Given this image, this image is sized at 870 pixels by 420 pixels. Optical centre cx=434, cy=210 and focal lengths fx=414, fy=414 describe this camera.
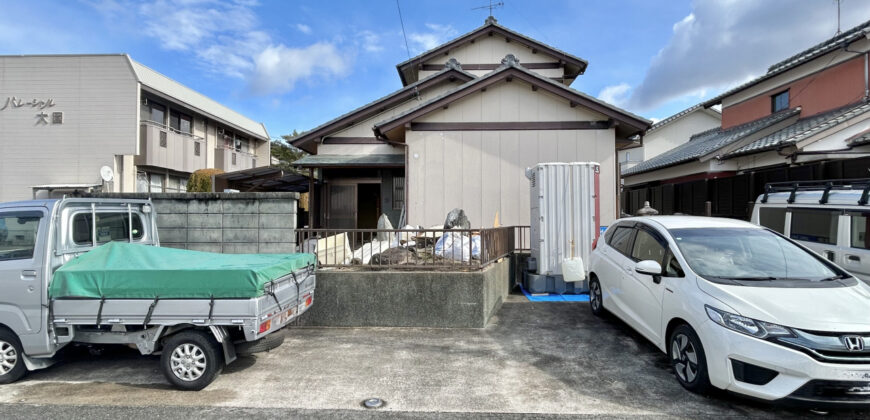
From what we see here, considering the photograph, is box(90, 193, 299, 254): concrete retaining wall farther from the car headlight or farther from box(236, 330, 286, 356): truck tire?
the car headlight

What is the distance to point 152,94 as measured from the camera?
51.2ft

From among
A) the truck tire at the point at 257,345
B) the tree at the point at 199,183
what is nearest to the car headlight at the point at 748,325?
the truck tire at the point at 257,345

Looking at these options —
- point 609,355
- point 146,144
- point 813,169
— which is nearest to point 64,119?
point 146,144

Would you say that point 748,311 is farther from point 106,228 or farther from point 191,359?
point 106,228

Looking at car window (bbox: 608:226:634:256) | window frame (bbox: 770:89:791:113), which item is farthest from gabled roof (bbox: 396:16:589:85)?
car window (bbox: 608:226:634:256)

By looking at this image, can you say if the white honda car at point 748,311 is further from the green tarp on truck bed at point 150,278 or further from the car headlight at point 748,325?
the green tarp on truck bed at point 150,278

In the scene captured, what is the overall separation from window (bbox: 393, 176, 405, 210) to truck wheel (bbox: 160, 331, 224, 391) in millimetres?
7742

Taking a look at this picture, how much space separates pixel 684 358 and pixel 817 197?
11.4ft

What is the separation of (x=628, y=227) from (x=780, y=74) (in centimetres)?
1132

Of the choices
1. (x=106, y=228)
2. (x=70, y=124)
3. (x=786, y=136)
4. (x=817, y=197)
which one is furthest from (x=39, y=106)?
(x=786, y=136)

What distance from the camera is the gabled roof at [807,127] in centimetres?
823

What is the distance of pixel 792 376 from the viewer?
295 centimetres

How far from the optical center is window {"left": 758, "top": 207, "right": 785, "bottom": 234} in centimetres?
594

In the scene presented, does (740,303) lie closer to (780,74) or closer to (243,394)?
(243,394)
